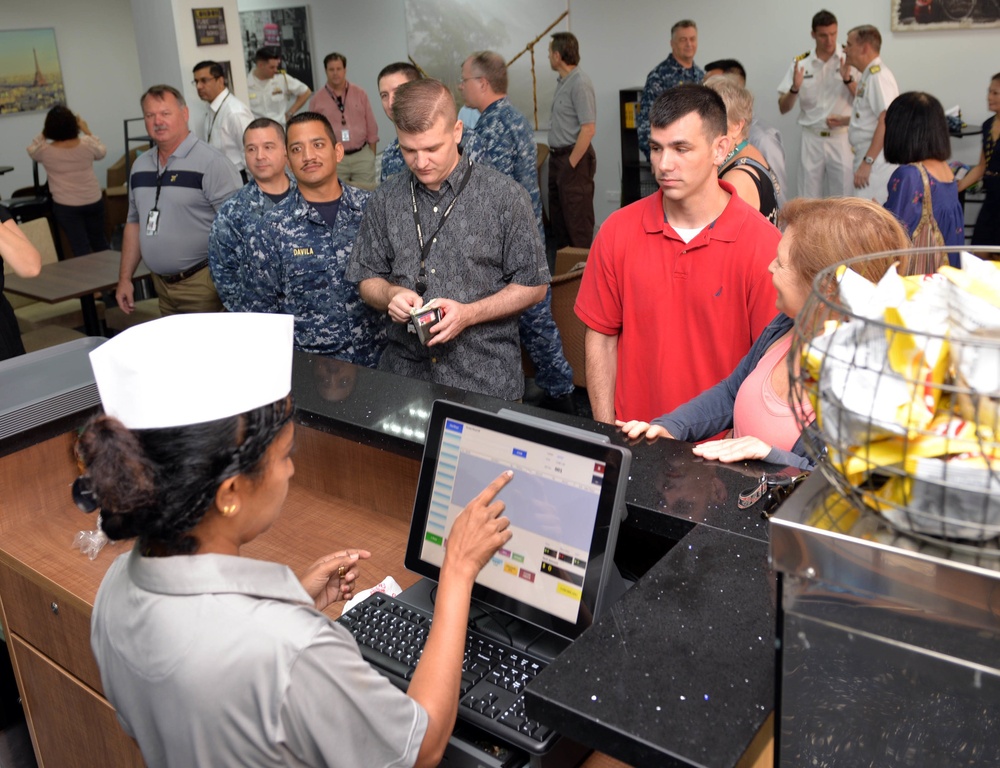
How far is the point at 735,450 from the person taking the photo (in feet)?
5.33

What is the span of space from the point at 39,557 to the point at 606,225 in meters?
1.57

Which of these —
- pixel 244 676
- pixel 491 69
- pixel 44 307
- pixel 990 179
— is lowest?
pixel 44 307

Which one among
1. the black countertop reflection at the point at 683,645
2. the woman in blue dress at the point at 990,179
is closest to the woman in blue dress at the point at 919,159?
the woman in blue dress at the point at 990,179

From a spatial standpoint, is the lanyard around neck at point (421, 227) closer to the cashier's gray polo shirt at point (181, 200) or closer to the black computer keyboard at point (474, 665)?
the black computer keyboard at point (474, 665)

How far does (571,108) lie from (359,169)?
6.47ft

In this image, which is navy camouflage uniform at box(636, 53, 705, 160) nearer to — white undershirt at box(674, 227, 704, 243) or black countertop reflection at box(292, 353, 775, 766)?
white undershirt at box(674, 227, 704, 243)

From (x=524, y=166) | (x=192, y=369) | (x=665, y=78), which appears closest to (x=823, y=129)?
(x=665, y=78)

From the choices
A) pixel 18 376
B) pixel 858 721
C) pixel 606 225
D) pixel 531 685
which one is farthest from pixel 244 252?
pixel 858 721

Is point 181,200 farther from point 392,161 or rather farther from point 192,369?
point 192,369

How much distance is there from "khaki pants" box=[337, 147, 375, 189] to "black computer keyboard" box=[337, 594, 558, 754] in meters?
6.79

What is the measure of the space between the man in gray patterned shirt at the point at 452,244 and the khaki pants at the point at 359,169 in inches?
211

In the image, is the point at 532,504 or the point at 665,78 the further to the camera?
the point at 665,78

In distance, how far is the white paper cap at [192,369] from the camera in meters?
1.05

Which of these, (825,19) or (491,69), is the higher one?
(825,19)
